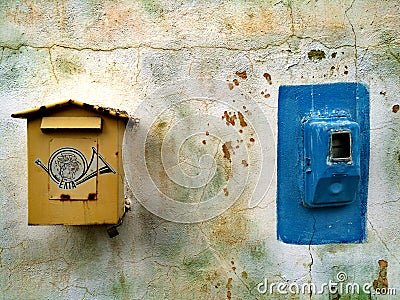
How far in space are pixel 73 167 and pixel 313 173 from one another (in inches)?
51.0

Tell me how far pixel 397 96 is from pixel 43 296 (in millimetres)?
2419

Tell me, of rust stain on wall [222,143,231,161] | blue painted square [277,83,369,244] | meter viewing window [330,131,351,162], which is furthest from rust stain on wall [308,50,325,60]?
rust stain on wall [222,143,231,161]

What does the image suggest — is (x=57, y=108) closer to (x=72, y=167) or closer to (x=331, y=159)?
(x=72, y=167)

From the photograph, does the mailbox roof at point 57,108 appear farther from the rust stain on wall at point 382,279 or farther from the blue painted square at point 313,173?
the rust stain on wall at point 382,279

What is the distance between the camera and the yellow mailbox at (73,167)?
2.44 m

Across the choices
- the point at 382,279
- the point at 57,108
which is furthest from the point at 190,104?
the point at 382,279

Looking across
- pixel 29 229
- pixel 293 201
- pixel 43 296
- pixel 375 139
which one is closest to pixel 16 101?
pixel 29 229

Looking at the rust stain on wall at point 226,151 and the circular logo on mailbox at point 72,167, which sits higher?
the rust stain on wall at point 226,151

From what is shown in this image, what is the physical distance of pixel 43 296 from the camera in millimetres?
2922

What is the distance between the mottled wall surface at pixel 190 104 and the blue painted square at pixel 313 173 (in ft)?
0.18

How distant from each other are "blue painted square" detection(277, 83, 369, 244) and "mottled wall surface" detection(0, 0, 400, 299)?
56 mm

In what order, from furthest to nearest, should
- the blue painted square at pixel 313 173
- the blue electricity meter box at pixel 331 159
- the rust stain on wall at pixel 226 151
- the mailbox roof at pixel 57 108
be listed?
1. the rust stain on wall at pixel 226 151
2. the blue painted square at pixel 313 173
3. the blue electricity meter box at pixel 331 159
4. the mailbox roof at pixel 57 108

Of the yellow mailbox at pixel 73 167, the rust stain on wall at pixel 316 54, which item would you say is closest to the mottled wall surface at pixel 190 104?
the rust stain on wall at pixel 316 54

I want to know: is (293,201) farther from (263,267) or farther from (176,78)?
(176,78)
